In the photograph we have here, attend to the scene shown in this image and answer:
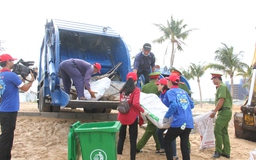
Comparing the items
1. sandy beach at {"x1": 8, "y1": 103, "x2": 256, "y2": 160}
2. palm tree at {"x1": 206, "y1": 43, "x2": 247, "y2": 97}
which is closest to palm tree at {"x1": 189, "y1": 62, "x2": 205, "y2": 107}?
palm tree at {"x1": 206, "y1": 43, "x2": 247, "y2": 97}

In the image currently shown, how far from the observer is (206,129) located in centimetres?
495

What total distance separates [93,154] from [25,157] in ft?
5.60

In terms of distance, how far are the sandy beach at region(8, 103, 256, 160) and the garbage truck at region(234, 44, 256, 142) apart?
16 centimetres

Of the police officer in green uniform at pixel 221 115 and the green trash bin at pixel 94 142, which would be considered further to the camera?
the police officer in green uniform at pixel 221 115

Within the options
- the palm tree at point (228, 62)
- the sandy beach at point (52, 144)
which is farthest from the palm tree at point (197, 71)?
the sandy beach at point (52, 144)

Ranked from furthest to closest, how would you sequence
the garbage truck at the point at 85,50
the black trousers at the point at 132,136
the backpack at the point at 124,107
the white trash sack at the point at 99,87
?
the garbage truck at the point at 85,50 → the white trash sack at the point at 99,87 → the black trousers at the point at 132,136 → the backpack at the point at 124,107

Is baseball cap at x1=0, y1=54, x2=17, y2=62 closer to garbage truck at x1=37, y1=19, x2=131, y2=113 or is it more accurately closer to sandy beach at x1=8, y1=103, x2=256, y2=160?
garbage truck at x1=37, y1=19, x2=131, y2=113

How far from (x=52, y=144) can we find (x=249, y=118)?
4037 millimetres

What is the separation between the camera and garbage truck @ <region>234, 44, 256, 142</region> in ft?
17.7

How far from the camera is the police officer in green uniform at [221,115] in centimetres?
467

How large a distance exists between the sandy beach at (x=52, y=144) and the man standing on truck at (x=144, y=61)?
56.6 inches

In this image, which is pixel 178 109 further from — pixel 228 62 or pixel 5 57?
pixel 228 62

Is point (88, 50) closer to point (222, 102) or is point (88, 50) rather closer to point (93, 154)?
point (222, 102)

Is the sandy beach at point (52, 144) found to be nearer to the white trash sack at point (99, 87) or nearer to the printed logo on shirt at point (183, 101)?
the white trash sack at point (99, 87)
